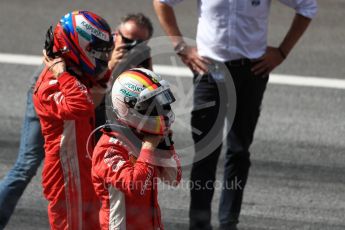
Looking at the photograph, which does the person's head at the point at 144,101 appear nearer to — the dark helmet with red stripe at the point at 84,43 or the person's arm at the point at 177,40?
the dark helmet with red stripe at the point at 84,43

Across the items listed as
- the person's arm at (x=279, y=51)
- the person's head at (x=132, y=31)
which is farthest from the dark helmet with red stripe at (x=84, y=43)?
the person's arm at (x=279, y=51)

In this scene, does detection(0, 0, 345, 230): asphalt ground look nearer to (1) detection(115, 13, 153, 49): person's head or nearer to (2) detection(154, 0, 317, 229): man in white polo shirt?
(2) detection(154, 0, 317, 229): man in white polo shirt

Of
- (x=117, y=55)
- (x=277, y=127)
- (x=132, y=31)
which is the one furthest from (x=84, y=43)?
(x=277, y=127)

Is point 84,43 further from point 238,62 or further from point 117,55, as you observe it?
point 238,62

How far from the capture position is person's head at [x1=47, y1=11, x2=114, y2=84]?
5.91m

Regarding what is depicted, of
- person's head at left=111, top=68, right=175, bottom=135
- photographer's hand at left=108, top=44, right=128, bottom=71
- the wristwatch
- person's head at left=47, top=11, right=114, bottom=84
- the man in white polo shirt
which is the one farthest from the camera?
the wristwatch

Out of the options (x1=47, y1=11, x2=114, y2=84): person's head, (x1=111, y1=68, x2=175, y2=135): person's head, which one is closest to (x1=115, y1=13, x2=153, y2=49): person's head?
(x1=47, y1=11, x2=114, y2=84): person's head

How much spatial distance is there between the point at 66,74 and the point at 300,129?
4.08m

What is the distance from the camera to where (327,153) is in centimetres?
892

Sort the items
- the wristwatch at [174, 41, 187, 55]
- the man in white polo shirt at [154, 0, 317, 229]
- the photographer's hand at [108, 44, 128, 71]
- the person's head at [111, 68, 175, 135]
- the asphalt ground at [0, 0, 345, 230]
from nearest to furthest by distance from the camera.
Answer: the person's head at [111, 68, 175, 135] → the photographer's hand at [108, 44, 128, 71] → the man in white polo shirt at [154, 0, 317, 229] → the wristwatch at [174, 41, 187, 55] → the asphalt ground at [0, 0, 345, 230]

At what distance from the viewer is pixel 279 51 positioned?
749 centimetres

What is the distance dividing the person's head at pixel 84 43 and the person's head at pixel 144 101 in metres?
0.82

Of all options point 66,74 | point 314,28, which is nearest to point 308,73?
point 314,28

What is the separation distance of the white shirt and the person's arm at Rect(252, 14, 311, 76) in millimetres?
83
